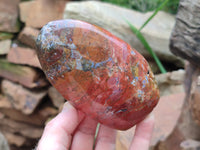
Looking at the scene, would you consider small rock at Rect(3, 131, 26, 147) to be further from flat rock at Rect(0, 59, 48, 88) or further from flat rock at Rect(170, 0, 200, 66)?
flat rock at Rect(170, 0, 200, 66)

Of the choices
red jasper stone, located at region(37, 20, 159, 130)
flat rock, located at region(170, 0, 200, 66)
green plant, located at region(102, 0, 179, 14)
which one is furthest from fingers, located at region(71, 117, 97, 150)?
green plant, located at region(102, 0, 179, 14)

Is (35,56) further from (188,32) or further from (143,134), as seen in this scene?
(143,134)

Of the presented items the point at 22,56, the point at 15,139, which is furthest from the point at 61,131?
the point at 15,139

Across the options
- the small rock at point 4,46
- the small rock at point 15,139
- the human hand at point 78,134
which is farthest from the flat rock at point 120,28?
the small rock at point 15,139

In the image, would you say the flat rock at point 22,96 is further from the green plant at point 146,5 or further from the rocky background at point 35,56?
the green plant at point 146,5

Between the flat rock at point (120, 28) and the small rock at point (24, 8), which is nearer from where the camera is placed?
the flat rock at point (120, 28)

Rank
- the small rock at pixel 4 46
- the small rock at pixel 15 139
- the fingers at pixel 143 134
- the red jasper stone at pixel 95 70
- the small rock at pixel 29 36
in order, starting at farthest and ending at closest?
the small rock at pixel 15 139
the small rock at pixel 4 46
the small rock at pixel 29 36
the fingers at pixel 143 134
the red jasper stone at pixel 95 70

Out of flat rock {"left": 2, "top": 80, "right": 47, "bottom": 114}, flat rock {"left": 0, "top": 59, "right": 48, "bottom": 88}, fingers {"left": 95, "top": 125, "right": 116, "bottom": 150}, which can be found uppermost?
fingers {"left": 95, "top": 125, "right": 116, "bottom": 150}
